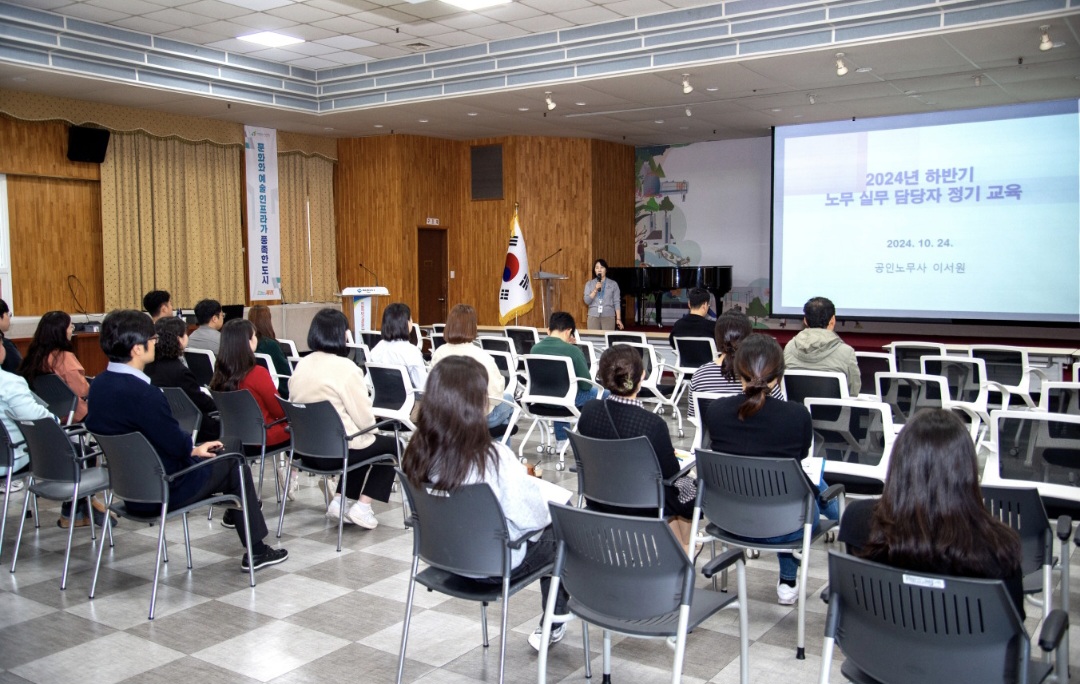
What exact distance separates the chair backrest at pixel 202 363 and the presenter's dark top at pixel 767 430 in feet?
14.6

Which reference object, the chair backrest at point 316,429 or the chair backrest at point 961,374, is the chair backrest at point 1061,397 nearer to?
the chair backrest at point 961,374

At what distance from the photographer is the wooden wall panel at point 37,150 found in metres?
10.4

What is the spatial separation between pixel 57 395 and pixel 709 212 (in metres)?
11.3

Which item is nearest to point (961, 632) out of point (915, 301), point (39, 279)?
point (915, 301)

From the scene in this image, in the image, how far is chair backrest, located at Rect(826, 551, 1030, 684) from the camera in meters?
2.08

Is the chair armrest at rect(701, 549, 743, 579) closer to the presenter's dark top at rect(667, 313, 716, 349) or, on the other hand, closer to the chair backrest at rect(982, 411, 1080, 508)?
the chair backrest at rect(982, 411, 1080, 508)

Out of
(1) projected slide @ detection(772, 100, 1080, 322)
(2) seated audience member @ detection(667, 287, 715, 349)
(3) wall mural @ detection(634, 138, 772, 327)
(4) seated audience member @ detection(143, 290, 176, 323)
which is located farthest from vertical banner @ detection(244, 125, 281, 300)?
(2) seated audience member @ detection(667, 287, 715, 349)

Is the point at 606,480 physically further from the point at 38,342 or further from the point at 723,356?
the point at 38,342

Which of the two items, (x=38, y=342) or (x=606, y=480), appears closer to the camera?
(x=606, y=480)

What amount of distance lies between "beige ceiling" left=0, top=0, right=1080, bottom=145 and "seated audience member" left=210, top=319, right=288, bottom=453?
4345mm

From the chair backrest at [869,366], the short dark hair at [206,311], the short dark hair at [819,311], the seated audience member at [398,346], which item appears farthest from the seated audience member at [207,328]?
the chair backrest at [869,366]

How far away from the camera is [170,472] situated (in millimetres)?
4070

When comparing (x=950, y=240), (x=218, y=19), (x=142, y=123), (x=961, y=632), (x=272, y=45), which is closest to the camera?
(x=961, y=632)

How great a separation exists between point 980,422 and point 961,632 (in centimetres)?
388
